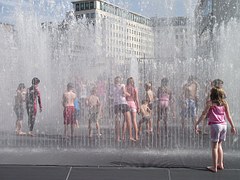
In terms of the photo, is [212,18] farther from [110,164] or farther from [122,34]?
[110,164]

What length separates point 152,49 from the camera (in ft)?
69.5

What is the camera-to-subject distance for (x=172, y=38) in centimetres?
1861

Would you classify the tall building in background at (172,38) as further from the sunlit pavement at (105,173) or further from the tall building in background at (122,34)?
the sunlit pavement at (105,173)

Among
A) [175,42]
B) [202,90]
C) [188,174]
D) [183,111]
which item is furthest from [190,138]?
[175,42]

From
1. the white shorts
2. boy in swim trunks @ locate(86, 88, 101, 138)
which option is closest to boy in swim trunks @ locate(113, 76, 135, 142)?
boy in swim trunks @ locate(86, 88, 101, 138)

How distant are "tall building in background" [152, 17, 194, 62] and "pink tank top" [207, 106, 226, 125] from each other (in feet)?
36.9

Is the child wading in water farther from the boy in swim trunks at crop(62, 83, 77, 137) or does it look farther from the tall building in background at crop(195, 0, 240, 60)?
the tall building in background at crop(195, 0, 240, 60)

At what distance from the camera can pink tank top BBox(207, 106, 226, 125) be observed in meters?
5.83

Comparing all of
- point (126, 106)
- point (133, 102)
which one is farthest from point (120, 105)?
point (133, 102)

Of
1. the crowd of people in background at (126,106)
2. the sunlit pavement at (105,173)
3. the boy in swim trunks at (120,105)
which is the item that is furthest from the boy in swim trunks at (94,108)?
the sunlit pavement at (105,173)

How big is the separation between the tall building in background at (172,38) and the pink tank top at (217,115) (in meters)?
11.3

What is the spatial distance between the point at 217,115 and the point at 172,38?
13.2m

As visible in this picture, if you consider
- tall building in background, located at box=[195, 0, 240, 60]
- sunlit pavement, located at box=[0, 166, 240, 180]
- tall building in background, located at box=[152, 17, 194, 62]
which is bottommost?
sunlit pavement, located at box=[0, 166, 240, 180]

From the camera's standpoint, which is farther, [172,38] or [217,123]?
[172,38]
